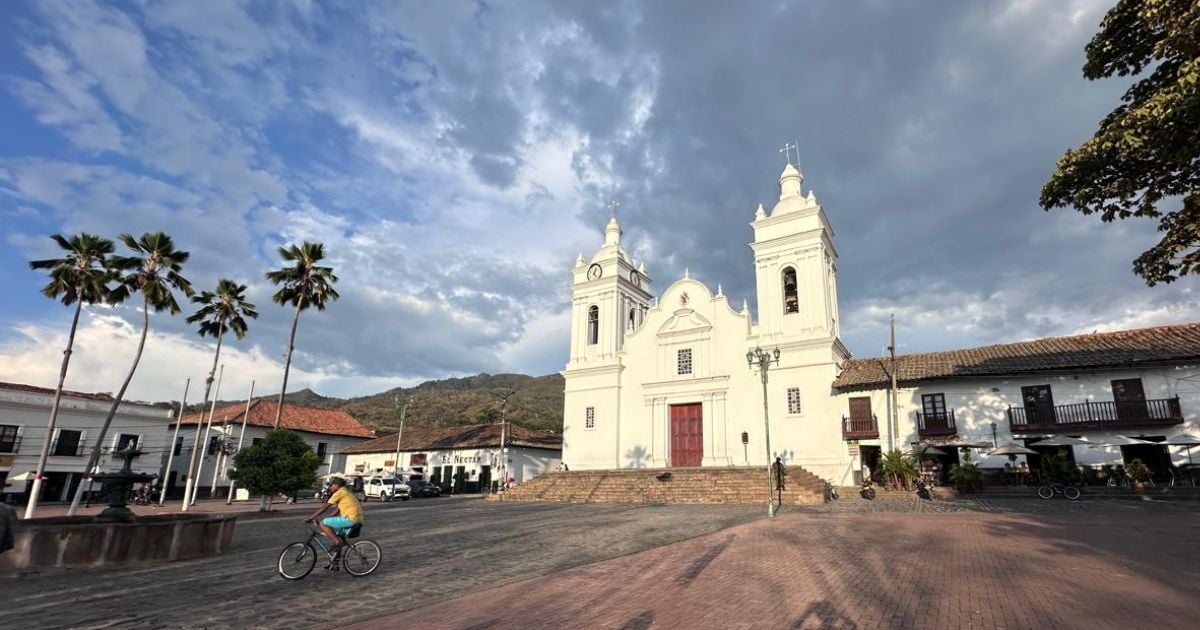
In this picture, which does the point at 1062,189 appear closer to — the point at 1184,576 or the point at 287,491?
the point at 1184,576

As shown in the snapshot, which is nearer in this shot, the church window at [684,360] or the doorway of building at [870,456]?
the doorway of building at [870,456]

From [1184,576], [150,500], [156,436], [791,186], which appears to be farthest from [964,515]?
[156,436]

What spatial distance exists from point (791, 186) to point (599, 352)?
49.2 feet

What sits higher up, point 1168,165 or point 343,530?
point 1168,165

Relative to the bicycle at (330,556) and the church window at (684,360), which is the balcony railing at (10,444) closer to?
the bicycle at (330,556)

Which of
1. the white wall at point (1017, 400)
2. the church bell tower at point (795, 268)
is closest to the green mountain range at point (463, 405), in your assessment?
the church bell tower at point (795, 268)

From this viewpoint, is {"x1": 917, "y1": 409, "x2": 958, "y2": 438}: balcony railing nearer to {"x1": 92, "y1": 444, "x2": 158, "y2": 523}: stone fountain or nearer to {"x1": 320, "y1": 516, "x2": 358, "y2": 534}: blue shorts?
{"x1": 320, "y1": 516, "x2": 358, "y2": 534}: blue shorts

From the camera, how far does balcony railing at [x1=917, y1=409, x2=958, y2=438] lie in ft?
86.9

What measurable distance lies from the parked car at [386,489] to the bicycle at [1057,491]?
3149 centimetres

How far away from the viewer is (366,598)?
7.90 meters

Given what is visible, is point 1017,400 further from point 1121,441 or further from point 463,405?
point 463,405

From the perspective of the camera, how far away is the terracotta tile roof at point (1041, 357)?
79.3 feet

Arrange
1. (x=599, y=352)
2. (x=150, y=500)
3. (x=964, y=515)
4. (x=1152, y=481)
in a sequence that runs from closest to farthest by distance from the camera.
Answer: (x=964, y=515), (x=1152, y=481), (x=150, y=500), (x=599, y=352)

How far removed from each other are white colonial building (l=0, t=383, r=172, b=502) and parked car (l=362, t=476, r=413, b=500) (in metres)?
11.8
